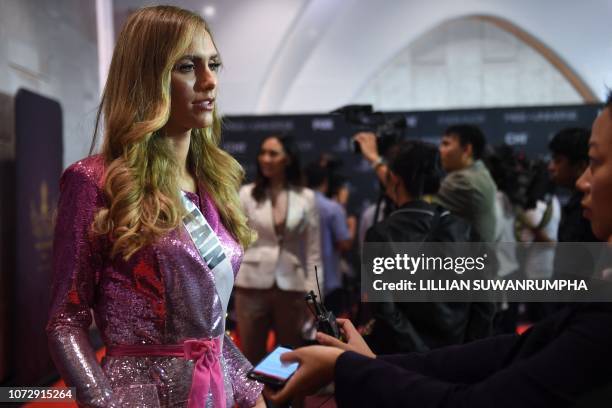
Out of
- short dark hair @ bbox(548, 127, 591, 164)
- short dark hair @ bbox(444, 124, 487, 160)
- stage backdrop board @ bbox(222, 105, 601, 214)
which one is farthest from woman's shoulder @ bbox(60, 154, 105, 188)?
stage backdrop board @ bbox(222, 105, 601, 214)

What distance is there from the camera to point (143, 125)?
132 cm

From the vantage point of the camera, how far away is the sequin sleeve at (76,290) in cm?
118

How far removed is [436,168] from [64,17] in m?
3.12

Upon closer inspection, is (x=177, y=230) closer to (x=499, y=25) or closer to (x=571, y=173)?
(x=571, y=173)

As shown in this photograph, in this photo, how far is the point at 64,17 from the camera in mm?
4352

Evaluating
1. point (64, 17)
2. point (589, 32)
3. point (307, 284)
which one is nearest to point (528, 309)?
point (307, 284)

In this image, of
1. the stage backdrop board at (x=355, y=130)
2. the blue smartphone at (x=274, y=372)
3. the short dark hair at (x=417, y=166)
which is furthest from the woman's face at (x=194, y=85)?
the stage backdrop board at (x=355, y=130)

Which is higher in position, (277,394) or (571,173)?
(571,173)

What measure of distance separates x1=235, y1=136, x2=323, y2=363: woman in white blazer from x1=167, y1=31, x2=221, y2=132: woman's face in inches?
79.5

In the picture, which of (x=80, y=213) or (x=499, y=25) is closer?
(x=80, y=213)

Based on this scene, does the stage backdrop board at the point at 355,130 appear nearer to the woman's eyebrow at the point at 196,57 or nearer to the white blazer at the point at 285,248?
the white blazer at the point at 285,248

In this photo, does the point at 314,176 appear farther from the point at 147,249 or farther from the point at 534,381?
the point at 534,381

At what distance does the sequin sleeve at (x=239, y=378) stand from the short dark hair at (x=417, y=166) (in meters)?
1.16

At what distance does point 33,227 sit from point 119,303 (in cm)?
282
